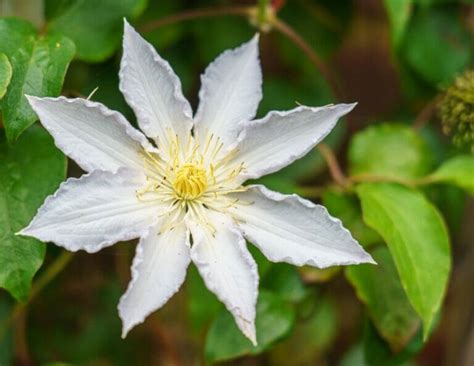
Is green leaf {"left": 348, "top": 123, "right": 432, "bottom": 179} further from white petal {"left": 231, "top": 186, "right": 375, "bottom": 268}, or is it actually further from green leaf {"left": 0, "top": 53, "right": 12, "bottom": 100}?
green leaf {"left": 0, "top": 53, "right": 12, "bottom": 100}

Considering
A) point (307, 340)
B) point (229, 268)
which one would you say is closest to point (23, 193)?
point (229, 268)

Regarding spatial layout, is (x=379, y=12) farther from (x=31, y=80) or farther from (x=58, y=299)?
(x=31, y=80)

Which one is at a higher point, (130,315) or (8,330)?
(130,315)

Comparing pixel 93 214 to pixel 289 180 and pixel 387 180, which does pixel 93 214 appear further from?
pixel 289 180

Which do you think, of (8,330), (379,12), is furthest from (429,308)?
(379,12)

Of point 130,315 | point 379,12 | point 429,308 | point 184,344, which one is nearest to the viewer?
point 130,315

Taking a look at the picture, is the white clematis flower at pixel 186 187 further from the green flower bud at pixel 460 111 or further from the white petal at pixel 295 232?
the green flower bud at pixel 460 111

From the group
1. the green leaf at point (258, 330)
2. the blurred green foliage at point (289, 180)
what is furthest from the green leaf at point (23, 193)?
the green leaf at point (258, 330)
